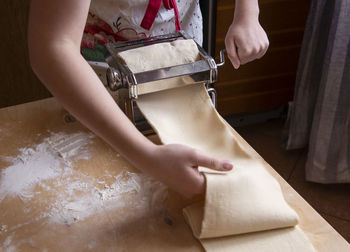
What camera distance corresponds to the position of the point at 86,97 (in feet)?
2.09

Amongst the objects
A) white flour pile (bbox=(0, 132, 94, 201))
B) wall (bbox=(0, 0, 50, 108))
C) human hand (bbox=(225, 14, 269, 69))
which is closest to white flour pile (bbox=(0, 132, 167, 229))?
white flour pile (bbox=(0, 132, 94, 201))

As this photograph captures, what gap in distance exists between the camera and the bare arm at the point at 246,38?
85cm

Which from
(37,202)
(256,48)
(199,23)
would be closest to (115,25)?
(199,23)

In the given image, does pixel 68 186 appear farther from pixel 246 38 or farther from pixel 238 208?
pixel 246 38

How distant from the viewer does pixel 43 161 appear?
840 millimetres

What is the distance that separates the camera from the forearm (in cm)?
63

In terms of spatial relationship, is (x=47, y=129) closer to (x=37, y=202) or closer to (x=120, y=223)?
(x=37, y=202)

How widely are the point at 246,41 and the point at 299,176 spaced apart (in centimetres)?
Result: 106

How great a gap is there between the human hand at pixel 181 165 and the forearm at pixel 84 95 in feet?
0.08

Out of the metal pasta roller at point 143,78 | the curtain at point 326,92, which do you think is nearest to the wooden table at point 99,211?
the metal pasta roller at point 143,78

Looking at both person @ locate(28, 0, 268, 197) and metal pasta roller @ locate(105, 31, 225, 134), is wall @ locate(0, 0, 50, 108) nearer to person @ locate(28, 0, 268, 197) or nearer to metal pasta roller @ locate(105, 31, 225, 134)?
metal pasta roller @ locate(105, 31, 225, 134)

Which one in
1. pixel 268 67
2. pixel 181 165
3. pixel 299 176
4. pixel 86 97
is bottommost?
pixel 299 176

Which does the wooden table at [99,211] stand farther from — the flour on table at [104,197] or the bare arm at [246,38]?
the bare arm at [246,38]

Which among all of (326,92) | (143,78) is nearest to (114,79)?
(143,78)
